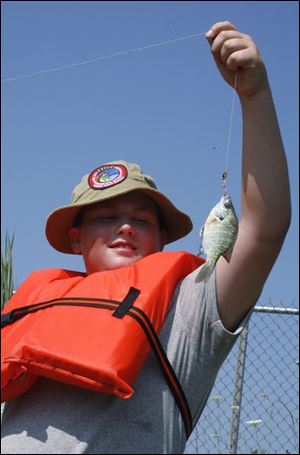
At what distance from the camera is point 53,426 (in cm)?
225

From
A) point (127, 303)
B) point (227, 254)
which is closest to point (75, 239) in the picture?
point (127, 303)

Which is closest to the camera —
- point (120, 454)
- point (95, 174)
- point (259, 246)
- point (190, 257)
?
point (120, 454)

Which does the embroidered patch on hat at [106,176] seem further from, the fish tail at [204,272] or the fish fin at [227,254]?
the fish fin at [227,254]

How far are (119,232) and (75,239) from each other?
38cm

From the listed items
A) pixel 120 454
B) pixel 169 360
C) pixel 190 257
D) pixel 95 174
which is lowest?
pixel 120 454

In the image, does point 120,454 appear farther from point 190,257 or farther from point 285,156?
point 285,156

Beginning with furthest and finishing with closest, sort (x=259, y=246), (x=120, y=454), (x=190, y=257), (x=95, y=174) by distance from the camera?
1. (x=95, y=174)
2. (x=190, y=257)
3. (x=259, y=246)
4. (x=120, y=454)

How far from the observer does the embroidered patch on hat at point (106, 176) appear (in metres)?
2.90

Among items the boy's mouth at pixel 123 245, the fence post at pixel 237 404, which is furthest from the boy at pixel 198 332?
the fence post at pixel 237 404

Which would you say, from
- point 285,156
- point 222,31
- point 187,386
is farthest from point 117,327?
point 222,31

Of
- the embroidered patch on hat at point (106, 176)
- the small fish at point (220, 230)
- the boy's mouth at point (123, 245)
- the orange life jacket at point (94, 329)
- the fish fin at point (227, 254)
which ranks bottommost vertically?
the orange life jacket at point (94, 329)

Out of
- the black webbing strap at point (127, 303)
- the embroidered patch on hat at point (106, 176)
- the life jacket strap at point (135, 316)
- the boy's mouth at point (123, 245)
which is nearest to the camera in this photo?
the life jacket strap at point (135, 316)

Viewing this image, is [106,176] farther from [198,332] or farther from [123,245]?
[198,332]

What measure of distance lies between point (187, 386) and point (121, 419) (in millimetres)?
245
